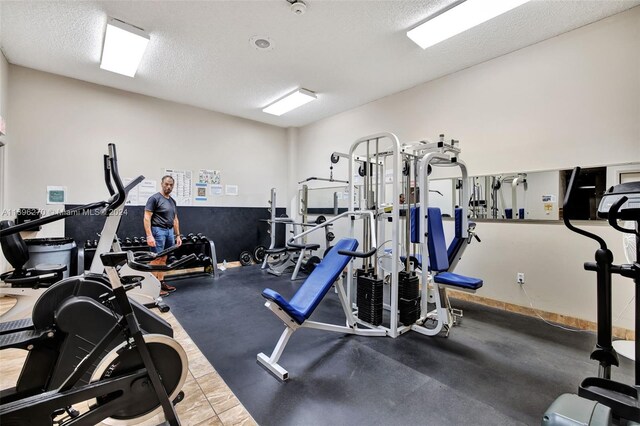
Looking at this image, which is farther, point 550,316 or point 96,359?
point 550,316

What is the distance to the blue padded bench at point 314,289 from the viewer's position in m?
2.16

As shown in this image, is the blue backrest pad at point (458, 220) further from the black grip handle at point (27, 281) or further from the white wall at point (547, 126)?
the black grip handle at point (27, 281)

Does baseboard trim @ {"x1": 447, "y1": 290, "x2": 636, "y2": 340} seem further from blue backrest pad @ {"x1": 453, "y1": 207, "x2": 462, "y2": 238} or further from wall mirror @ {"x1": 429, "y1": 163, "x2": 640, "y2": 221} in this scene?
blue backrest pad @ {"x1": 453, "y1": 207, "x2": 462, "y2": 238}

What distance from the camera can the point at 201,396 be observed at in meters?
1.87

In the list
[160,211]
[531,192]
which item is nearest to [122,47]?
[160,211]

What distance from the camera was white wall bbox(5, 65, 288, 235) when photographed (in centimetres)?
409

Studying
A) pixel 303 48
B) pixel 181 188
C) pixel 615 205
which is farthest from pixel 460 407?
pixel 181 188

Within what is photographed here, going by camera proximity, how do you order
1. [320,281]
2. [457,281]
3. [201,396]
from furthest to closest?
[457,281] → [320,281] → [201,396]

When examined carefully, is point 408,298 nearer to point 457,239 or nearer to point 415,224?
point 415,224

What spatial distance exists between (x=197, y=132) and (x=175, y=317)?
12.2ft

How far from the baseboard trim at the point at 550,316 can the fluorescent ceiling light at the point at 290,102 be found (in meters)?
3.92

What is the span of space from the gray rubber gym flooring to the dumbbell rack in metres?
1.62

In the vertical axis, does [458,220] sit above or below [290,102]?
below

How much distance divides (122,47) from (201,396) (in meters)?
3.90
